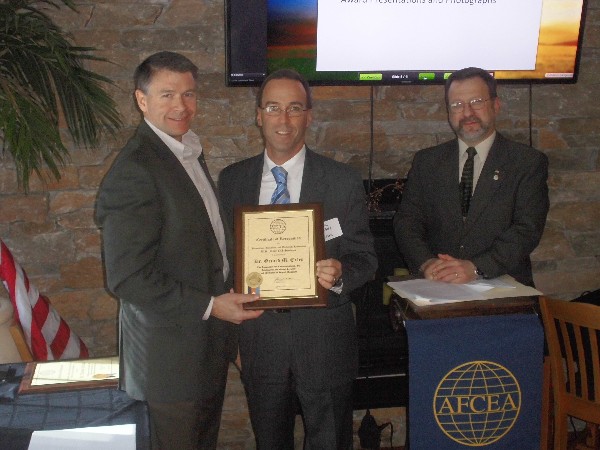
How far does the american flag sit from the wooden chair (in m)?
1.99

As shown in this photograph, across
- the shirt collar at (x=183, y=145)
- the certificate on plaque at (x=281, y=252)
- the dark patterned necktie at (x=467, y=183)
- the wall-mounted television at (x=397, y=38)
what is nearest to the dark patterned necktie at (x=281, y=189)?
the certificate on plaque at (x=281, y=252)

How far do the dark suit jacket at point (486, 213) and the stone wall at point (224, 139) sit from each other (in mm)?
624

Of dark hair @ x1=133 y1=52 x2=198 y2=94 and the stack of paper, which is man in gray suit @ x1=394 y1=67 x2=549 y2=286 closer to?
the stack of paper

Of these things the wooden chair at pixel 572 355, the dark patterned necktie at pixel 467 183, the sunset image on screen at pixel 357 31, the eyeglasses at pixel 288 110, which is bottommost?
the wooden chair at pixel 572 355

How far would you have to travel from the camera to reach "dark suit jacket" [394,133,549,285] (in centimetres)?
246

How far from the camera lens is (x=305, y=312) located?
7.17 feet

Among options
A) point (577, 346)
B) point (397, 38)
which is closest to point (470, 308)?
point (577, 346)

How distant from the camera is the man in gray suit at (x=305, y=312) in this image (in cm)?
217

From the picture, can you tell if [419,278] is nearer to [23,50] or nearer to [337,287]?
[337,287]

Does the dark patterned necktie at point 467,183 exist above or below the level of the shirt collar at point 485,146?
below

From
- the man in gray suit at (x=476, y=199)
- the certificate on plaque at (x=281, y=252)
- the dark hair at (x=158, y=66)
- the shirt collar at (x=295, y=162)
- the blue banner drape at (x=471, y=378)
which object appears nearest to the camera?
the dark hair at (x=158, y=66)

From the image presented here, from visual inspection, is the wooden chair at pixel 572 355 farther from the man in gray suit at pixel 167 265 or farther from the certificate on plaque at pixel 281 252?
the man in gray suit at pixel 167 265

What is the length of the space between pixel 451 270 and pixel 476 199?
35 centimetres

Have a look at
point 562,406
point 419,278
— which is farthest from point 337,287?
point 562,406
